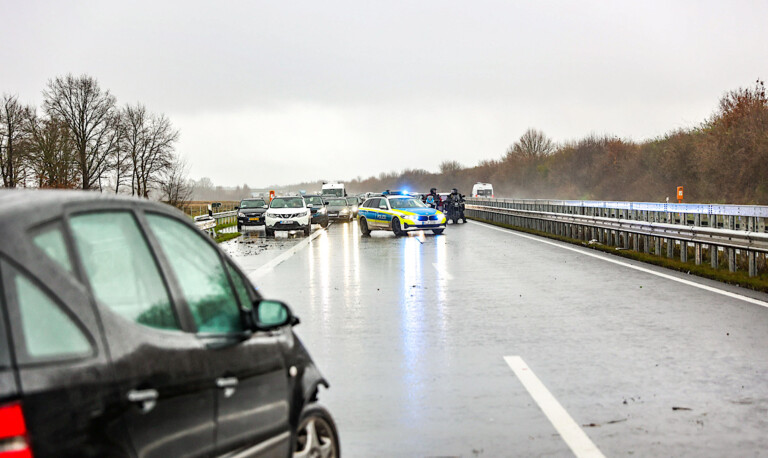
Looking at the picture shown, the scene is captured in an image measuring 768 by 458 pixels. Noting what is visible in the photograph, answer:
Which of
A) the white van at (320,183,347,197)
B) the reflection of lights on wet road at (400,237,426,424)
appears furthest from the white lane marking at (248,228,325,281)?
the white van at (320,183,347,197)

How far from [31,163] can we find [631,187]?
5105 centimetres

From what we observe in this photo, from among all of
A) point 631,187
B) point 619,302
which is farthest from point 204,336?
point 631,187

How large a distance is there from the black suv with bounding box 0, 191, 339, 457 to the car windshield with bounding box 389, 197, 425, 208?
30849mm

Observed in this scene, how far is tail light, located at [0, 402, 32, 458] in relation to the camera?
241 centimetres

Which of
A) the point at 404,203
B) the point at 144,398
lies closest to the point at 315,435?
the point at 144,398

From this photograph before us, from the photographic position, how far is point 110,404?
282 centimetres

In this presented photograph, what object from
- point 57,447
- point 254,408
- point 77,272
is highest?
point 77,272

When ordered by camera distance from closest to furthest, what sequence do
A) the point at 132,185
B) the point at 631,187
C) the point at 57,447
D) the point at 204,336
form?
the point at 57,447, the point at 204,336, the point at 631,187, the point at 132,185

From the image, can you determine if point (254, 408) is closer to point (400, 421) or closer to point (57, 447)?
point (57, 447)

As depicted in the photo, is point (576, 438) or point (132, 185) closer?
point (576, 438)

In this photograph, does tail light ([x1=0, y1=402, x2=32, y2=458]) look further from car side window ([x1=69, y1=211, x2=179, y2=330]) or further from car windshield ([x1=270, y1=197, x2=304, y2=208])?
car windshield ([x1=270, y1=197, x2=304, y2=208])

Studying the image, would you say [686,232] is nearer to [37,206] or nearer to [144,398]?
[144,398]

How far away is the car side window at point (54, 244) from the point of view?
2.79 metres

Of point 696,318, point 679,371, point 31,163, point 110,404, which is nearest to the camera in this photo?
point 110,404
